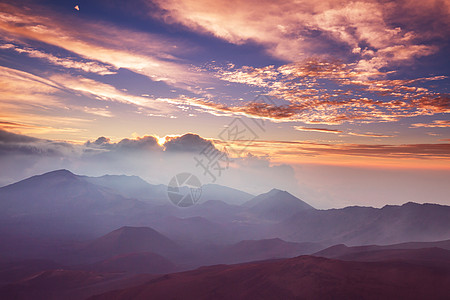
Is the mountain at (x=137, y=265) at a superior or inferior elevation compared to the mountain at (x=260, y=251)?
superior

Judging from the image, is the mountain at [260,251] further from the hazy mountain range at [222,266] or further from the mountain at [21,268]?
the mountain at [21,268]

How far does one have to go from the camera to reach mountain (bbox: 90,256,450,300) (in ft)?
147

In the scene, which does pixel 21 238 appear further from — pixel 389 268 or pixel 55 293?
pixel 389 268

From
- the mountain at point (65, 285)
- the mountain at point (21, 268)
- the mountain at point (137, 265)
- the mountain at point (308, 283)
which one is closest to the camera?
the mountain at point (308, 283)

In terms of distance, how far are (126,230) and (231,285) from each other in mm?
134287

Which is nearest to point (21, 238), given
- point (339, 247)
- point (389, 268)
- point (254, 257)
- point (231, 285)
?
point (254, 257)

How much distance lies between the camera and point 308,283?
50.1 metres

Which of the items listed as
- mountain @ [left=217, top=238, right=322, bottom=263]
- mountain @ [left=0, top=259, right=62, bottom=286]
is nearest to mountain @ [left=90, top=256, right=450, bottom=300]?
mountain @ [left=0, top=259, right=62, bottom=286]

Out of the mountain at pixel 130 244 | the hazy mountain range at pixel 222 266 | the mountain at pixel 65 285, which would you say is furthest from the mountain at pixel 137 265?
the mountain at pixel 130 244

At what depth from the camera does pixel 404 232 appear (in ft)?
611

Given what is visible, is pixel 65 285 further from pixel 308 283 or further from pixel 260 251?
pixel 260 251

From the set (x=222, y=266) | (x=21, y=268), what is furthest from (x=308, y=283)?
(x=21, y=268)

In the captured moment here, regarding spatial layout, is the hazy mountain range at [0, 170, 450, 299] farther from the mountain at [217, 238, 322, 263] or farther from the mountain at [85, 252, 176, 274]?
the mountain at [217, 238, 322, 263]

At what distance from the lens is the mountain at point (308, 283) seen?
4478 centimetres
